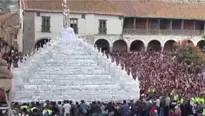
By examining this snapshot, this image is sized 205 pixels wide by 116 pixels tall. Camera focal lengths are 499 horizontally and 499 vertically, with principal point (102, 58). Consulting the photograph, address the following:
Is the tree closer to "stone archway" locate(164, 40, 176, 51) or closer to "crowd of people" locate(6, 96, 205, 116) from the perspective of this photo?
"stone archway" locate(164, 40, 176, 51)

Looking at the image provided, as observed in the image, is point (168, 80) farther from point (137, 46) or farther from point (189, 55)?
point (137, 46)

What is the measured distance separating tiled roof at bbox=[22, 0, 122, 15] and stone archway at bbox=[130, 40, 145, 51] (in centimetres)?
426

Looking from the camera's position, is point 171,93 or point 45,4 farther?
point 45,4

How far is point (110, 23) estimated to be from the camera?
43719mm

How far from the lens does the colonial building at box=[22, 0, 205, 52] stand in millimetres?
41031

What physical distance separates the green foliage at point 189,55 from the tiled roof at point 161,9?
445 inches

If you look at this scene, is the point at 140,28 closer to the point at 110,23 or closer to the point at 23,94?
the point at 110,23

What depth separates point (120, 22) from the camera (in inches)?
1738

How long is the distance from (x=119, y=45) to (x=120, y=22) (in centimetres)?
288

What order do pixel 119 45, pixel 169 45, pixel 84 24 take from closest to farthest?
pixel 84 24 → pixel 119 45 → pixel 169 45

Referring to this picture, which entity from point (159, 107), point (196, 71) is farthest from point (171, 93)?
point (196, 71)

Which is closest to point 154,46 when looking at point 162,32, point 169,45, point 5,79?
point 169,45

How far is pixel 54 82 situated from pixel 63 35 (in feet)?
8.66

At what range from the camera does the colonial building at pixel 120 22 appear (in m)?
41.0
